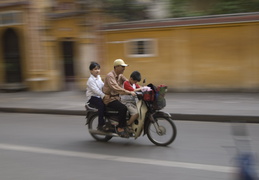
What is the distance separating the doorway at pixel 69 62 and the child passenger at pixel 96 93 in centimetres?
881

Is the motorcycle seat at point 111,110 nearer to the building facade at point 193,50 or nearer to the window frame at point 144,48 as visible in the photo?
the building facade at point 193,50

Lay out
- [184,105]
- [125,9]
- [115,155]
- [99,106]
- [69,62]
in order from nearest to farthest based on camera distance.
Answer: [115,155]
[99,106]
[184,105]
[125,9]
[69,62]

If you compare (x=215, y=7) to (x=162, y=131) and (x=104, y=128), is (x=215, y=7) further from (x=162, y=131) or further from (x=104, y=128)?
(x=104, y=128)

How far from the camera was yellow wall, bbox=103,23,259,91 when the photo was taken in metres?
11.3

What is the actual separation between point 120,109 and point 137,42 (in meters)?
7.20

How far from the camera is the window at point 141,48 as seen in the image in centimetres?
1246

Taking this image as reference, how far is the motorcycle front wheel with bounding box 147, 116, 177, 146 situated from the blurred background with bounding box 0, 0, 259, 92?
652cm

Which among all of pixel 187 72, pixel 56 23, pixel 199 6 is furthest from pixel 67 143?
pixel 199 6

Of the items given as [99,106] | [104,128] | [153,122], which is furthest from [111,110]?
[153,122]

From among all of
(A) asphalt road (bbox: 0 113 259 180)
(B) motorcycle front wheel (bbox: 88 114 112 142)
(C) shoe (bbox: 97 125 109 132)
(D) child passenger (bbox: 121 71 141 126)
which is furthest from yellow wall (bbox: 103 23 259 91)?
(C) shoe (bbox: 97 125 109 132)

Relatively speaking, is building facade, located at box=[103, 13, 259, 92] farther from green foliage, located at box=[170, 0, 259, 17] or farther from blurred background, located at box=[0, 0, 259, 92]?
green foliage, located at box=[170, 0, 259, 17]

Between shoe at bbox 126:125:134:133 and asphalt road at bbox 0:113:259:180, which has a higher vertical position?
shoe at bbox 126:125:134:133

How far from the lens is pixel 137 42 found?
12.6m

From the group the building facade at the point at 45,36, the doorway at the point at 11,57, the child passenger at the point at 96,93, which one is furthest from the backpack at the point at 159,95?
the doorway at the point at 11,57
